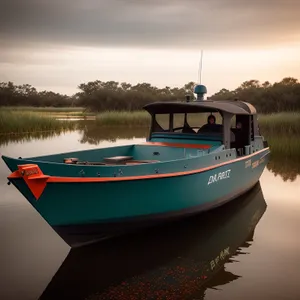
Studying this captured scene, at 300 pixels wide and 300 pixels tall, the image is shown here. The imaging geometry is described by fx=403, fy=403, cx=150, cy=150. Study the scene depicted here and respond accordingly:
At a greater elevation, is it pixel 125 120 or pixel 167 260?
pixel 125 120

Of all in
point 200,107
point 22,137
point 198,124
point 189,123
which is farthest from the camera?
point 22,137

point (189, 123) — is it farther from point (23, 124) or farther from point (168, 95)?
point (168, 95)

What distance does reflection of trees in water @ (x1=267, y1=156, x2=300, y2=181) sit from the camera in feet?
42.6

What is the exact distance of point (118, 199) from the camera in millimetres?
6277

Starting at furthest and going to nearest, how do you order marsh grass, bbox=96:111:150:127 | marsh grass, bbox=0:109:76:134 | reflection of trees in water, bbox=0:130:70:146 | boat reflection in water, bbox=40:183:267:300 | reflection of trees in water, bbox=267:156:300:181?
marsh grass, bbox=96:111:150:127
marsh grass, bbox=0:109:76:134
reflection of trees in water, bbox=0:130:70:146
reflection of trees in water, bbox=267:156:300:181
boat reflection in water, bbox=40:183:267:300

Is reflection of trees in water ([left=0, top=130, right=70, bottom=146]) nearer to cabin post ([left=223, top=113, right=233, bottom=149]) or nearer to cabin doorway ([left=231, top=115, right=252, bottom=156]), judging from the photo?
cabin doorway ([left=231, top=115, right=252, bottom=156])

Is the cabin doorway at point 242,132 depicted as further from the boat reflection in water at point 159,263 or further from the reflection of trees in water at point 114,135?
the reflection of trees in water at point 114,135

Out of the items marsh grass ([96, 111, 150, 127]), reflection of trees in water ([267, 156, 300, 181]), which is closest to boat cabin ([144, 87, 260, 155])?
reflection of trees in water ([267, 156, 300, 181])

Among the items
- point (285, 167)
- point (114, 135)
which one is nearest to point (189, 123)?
point (285, 167)

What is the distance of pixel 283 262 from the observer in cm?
633

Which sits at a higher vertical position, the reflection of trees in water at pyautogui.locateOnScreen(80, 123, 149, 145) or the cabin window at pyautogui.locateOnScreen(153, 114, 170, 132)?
the cabin window at pyautogui.locateOnScreen(153, 114, 170, 132)

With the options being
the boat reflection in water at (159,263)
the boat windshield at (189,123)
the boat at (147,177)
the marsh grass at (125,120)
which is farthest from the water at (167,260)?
the marsh grass at (125,120)

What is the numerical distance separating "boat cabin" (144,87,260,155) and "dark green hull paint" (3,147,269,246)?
6.14ft

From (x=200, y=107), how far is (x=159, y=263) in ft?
12.8
